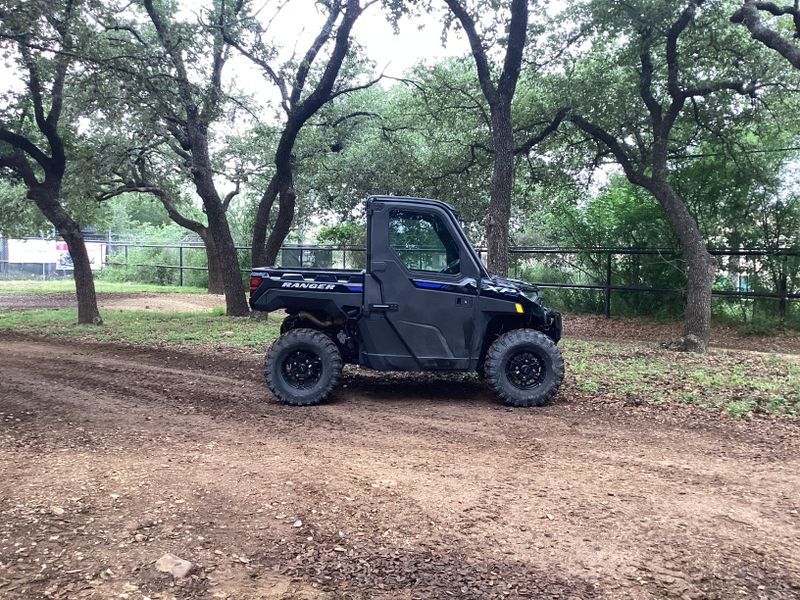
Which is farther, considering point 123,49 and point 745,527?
point 123,49

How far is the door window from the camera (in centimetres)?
669

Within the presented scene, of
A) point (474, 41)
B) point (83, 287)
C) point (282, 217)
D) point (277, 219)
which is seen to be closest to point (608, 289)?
point (474, 41)

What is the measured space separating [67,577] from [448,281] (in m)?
4.47

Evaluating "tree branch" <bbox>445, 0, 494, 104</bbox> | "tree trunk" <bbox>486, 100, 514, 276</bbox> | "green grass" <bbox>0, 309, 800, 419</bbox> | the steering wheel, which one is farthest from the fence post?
the steering wheel

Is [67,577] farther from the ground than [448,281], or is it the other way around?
[448,281]

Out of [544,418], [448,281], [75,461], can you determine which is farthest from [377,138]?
[75,461]

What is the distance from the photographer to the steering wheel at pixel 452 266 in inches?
265

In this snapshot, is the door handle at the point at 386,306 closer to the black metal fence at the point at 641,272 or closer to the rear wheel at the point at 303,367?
the rear wheel at the point at 303,367

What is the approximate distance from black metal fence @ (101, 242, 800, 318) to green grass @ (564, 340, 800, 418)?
408 cm

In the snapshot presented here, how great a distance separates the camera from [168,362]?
9234 mm

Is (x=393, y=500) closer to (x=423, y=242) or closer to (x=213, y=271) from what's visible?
(x=423, y=242)

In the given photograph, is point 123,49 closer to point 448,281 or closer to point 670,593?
point 448,281

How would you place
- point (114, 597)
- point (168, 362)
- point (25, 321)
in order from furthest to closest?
1. point (25, 321)
2. point (168, 362)
3. point (114, 597)

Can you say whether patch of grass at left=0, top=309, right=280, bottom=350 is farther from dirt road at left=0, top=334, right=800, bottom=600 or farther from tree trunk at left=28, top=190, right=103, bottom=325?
dirt road at left=0, top=334, right=800, bottom=600
